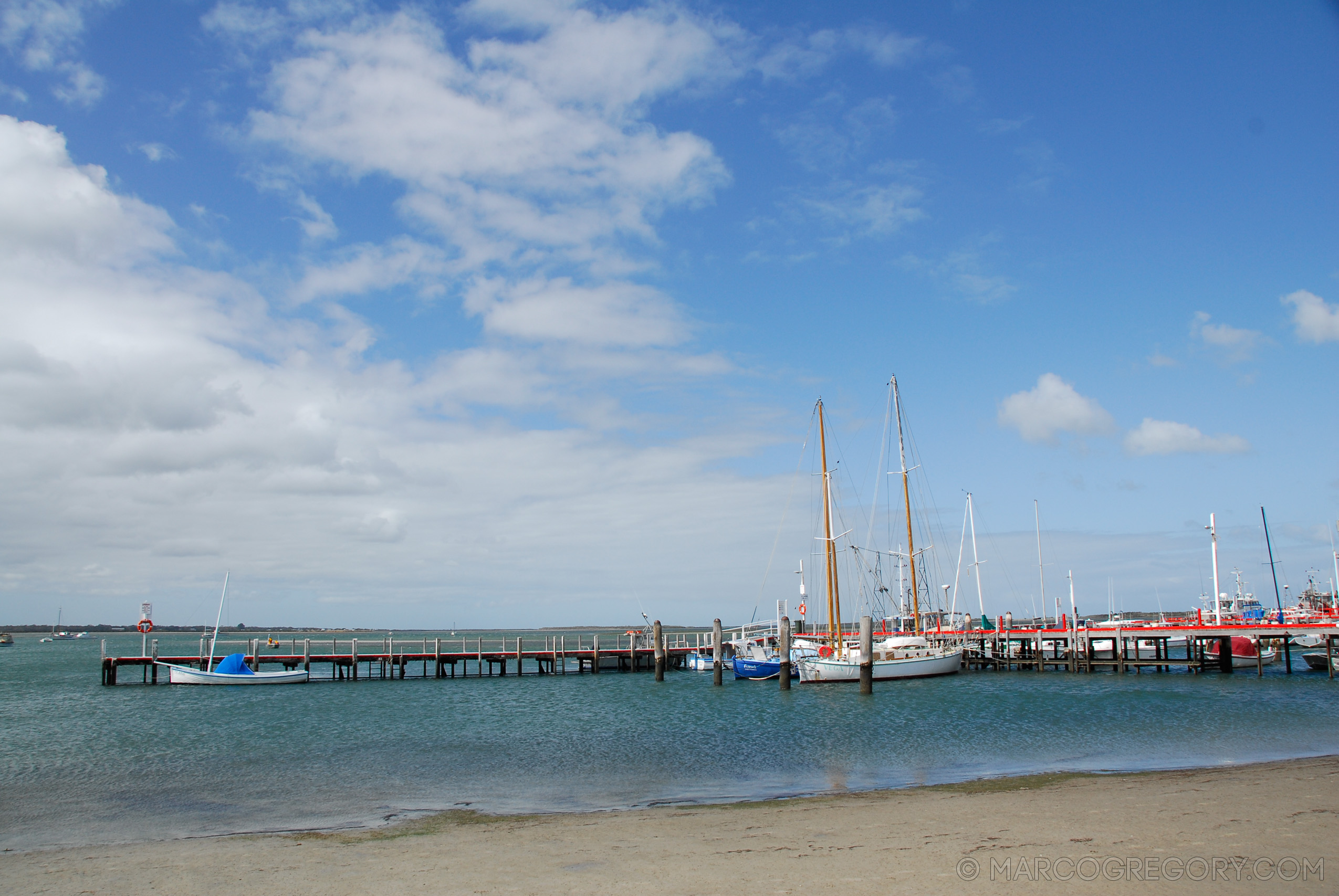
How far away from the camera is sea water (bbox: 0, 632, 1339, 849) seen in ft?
67.1

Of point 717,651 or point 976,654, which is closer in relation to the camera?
point 717,651

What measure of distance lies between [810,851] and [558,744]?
60.8 feet

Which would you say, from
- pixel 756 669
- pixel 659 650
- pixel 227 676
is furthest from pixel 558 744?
pixel 227 676

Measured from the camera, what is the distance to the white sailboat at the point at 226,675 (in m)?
55.1

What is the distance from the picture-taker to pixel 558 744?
30.2 metres

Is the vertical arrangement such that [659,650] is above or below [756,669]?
above

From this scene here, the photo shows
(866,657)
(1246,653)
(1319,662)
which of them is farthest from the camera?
(1246,653)

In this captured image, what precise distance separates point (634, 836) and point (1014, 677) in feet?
166

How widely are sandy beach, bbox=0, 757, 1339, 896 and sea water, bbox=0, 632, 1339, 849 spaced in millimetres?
2750

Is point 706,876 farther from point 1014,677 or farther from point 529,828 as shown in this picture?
point 1014,677

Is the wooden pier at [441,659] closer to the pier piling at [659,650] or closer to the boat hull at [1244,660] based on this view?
the pier piling at [659,650]

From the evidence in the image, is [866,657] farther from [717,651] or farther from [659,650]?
[659,650]

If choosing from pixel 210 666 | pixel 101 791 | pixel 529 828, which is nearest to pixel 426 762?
pixel 101 791

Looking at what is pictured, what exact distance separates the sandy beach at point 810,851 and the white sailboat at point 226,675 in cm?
4389
